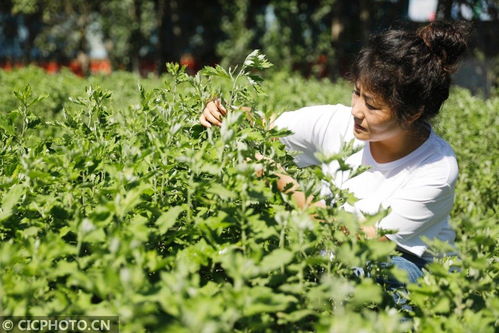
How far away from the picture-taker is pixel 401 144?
2896 mm

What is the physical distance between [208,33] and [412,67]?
3547 cm

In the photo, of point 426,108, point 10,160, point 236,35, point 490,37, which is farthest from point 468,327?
point 236,35

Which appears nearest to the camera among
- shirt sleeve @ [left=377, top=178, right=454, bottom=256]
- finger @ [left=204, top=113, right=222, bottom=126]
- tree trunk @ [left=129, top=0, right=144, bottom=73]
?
finger @ [left=204, top=113, right=222, bottom=126]

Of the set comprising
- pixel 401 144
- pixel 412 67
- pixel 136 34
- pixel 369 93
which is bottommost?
pixel 401 144

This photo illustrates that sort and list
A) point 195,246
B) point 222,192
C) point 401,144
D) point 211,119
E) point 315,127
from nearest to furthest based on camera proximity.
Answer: point 222,192 → point 195,246 → point 211,119 → point 401,144 → point 315,127

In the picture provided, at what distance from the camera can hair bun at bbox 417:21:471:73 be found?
2754mm

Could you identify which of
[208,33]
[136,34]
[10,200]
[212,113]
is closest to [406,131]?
[212,113]

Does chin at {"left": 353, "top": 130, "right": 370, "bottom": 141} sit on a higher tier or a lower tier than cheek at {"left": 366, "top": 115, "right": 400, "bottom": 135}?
lower

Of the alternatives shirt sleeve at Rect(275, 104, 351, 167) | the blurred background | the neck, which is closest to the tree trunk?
the blurred background

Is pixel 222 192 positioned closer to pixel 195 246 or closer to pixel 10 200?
pixel 195 246

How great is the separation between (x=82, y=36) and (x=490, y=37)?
1900cm

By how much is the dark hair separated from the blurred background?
12276 mm

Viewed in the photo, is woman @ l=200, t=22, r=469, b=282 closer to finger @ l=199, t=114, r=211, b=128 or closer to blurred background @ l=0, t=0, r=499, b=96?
finger @ l=199, t=114, r=211, b=128

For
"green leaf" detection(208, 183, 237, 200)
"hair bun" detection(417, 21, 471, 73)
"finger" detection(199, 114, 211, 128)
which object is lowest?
"green leaf" detection(208, 183, 237, 200)
